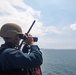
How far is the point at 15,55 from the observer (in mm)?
4754

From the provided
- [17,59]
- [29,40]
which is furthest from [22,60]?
[29,40]

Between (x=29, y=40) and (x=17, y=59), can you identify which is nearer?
(x=17, y=59)

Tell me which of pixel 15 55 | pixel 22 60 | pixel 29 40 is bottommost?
pixel 22 60

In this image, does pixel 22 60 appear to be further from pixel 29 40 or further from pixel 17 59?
pixel 29 40

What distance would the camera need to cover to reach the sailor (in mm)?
4766

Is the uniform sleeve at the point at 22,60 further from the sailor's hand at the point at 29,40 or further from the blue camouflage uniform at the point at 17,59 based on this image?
the sailor's hand at the point at 29,40

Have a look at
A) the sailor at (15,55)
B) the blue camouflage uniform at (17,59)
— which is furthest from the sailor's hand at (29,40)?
the blue camouflage uniform at (17,59)

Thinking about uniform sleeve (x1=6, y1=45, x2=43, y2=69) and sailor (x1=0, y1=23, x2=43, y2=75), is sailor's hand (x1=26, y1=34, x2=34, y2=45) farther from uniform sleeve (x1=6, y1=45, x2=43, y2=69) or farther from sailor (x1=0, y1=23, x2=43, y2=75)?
uniform sleeve (x1=6, y1=45, x2=43, y2=69)

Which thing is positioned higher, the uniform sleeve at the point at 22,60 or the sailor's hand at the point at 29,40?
the sailor's hand at the point at 29,40

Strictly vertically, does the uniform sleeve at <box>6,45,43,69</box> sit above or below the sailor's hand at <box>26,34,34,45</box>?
below

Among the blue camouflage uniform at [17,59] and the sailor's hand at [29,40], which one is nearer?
the blue camouflage uniform at [17,59]

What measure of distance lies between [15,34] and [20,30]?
0.15 m

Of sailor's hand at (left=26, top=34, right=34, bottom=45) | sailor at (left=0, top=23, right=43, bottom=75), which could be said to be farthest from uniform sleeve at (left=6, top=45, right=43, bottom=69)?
sailor's hand at (left=26, top=34, right=34, bottom=45)

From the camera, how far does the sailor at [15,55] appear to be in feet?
15.6
